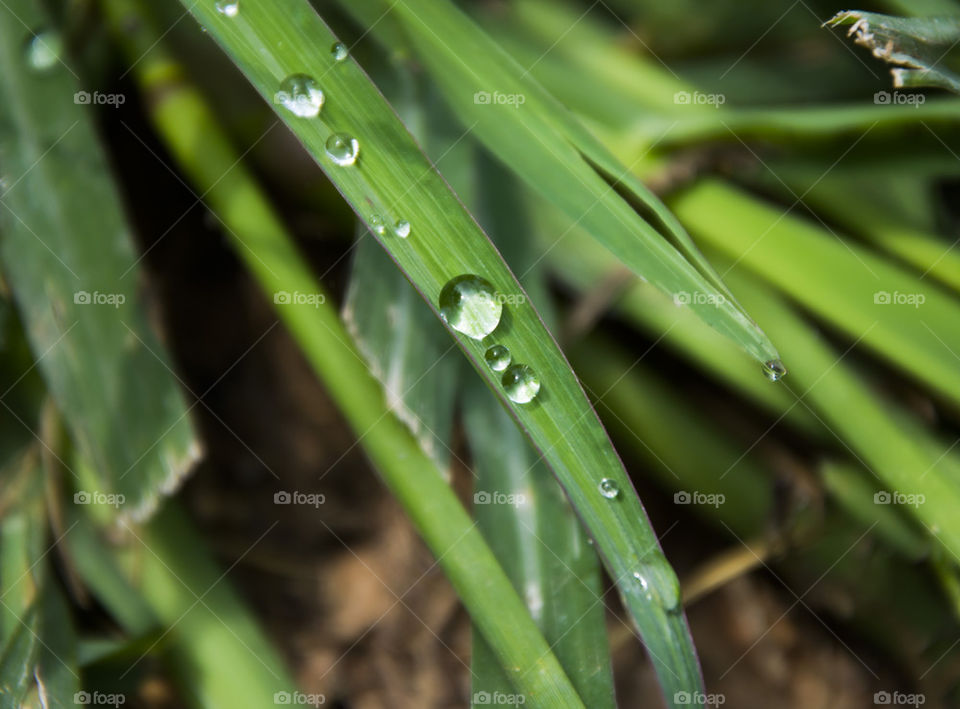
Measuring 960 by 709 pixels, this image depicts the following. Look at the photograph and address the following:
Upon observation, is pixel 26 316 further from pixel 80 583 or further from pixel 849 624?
pixel 849 624

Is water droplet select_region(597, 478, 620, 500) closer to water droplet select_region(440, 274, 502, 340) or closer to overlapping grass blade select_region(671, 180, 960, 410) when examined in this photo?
water droplet select_region(440, 274, 502, 340)

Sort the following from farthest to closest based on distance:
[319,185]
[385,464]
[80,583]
A: [319,185] → [80,583] → [385,464]

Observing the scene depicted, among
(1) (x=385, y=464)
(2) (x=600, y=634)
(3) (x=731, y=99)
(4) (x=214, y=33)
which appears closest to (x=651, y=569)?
(2) (x=600, y=634)
